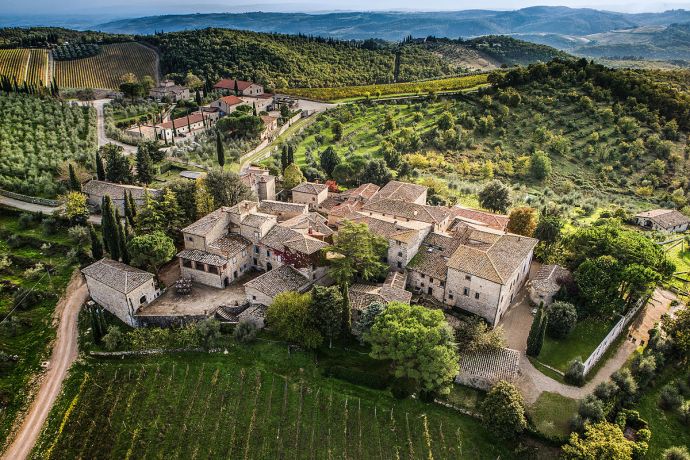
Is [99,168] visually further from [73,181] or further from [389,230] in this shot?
[389,230]

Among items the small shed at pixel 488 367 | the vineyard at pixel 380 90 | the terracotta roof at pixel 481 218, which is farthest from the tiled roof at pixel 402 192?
the vineyard at pixel 380 90

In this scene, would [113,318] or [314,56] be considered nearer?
[113,318]

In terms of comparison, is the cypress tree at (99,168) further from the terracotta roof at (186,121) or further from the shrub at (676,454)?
the shrub at (676,454)

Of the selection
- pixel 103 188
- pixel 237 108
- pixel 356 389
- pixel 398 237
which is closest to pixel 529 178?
pixel 398 237

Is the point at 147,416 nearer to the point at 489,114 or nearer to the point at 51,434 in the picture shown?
the point at 51,434

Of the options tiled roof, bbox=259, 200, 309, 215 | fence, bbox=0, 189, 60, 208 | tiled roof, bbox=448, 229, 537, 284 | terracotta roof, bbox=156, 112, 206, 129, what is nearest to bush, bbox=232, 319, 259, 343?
tiled roof, bbox=259, 200, 309, 215

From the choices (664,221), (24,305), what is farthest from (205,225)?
(664,221)
